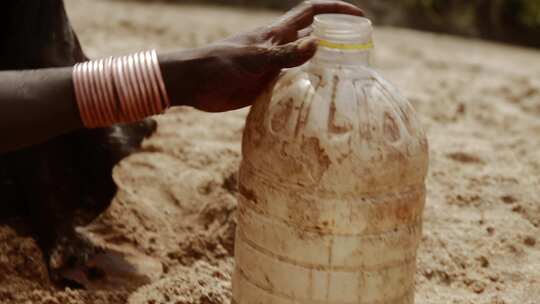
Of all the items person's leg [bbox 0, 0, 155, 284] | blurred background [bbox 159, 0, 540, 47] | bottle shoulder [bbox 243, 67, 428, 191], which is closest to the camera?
bottle shoulder [bbox 243, 67, 428, 191]

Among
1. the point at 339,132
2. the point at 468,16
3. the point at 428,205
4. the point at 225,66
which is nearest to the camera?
the point at 339,132

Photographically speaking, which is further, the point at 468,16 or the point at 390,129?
the point at 468,16

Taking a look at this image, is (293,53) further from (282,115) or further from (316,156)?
(316,156)

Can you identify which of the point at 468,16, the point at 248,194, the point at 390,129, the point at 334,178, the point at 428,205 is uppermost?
the point at 390,129

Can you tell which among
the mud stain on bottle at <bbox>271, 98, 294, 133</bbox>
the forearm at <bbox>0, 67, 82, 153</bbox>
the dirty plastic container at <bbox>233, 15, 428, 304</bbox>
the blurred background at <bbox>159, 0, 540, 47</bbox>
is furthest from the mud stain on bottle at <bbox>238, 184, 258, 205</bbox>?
the blurred background at <bbox>159, 0, 540, 47</bbox>

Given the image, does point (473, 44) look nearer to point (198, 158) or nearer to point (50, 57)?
point (198, 158)

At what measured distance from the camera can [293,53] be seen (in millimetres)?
2227

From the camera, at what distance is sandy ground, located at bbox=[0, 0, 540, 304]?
295cm

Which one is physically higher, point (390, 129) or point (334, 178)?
point (390, 129)

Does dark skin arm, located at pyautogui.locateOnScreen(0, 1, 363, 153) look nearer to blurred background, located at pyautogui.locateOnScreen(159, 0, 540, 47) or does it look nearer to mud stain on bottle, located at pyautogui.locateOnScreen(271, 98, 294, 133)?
mud stain on bottle, located at pyautogui.locateOnScreen(271, 98, 294, 133)

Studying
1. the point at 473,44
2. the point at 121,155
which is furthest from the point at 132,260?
the point at 473,44

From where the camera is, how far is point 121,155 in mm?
3232

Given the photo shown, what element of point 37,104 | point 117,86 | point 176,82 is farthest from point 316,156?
point 37,104

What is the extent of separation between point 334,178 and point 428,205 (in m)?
1.61
